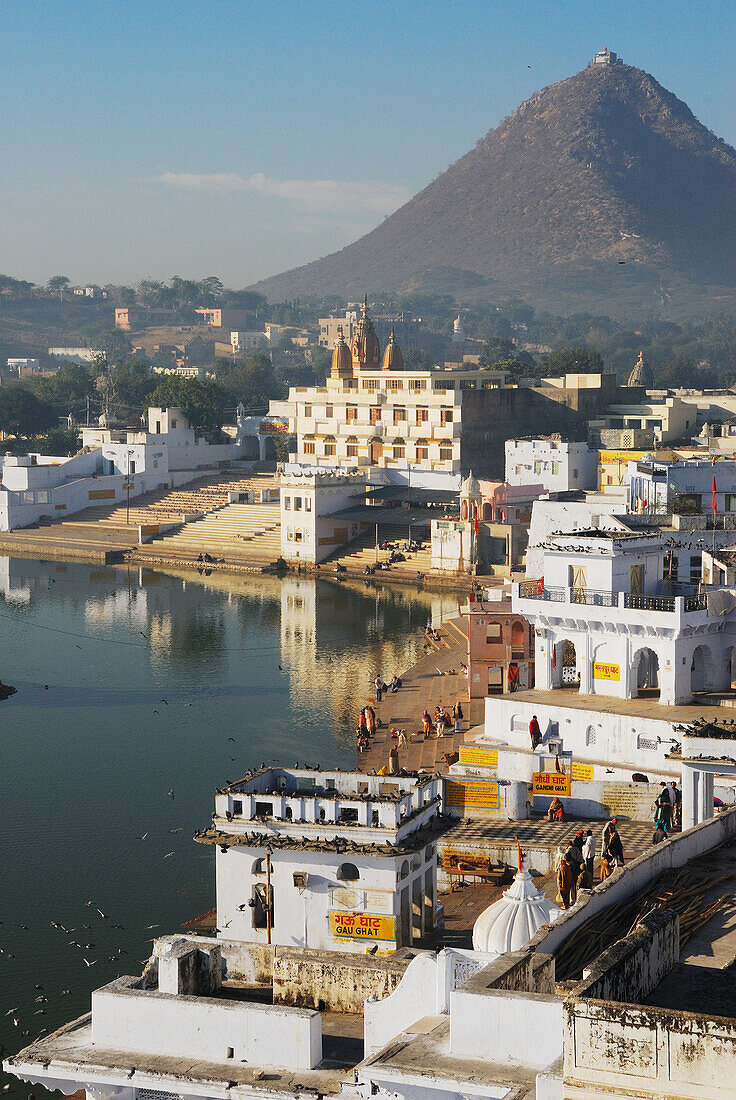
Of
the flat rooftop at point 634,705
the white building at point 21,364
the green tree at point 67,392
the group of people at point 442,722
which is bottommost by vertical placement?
the group of people at point 442,722

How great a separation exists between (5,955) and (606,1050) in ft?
36.2

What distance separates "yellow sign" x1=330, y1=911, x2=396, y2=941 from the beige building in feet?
138

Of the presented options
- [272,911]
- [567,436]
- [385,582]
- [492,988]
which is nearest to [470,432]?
[567,436]

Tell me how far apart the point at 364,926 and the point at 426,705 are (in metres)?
14.3

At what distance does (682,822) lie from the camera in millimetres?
14320

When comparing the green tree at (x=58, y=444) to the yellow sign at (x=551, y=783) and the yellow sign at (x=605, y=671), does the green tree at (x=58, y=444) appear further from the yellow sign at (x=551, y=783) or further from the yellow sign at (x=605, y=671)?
the yellow sign at (x=551, y=783)

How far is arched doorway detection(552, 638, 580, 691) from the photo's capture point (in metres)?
19.6

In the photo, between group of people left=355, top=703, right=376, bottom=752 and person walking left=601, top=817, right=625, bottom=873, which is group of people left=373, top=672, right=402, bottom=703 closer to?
group of people left=355, top=703, right=376, bottom=752

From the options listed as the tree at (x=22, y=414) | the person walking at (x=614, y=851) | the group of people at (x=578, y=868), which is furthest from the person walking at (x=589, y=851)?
the tree at (x=22, y=414)

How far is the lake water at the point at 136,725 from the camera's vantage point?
16234 millimetres

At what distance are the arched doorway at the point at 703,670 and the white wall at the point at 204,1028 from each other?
36.2 ft

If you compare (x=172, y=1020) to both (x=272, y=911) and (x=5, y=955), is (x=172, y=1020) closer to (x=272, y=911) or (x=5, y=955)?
(x=272, y=911)

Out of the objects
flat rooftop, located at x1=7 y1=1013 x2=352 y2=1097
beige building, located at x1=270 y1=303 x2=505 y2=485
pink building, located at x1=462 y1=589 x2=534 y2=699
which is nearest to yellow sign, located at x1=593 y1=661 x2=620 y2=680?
pink building, located at x1=462 y1=589 x2=534 y2=699

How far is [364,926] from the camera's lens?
12.1 m
